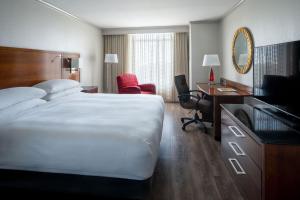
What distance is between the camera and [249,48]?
3.76 metres

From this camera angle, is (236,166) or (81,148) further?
(236,166)

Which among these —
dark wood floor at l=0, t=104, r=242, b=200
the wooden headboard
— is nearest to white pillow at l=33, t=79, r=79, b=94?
the wooden headboard

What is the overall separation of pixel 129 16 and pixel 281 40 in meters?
3.47

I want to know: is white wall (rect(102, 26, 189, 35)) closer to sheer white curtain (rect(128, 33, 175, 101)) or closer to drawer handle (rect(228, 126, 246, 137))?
sheer white curtain (rect(128, 33, 175, 101))

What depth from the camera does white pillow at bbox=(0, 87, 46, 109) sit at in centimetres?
245

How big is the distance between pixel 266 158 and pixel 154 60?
5803 millimetres

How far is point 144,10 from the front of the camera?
4707 mm

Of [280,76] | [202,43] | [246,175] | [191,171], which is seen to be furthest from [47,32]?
[246,175]

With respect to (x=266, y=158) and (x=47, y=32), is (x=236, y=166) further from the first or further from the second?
(x=47, y=32)

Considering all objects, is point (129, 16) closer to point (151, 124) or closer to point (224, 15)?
point (224, 15)

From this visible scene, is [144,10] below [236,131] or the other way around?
the other way around

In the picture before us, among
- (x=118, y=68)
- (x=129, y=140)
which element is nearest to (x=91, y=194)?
(x=129, y=140)

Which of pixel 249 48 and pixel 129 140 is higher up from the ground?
pixel 249 48

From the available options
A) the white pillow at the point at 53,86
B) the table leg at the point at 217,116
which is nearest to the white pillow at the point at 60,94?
the white pillow at the point at 53,86
